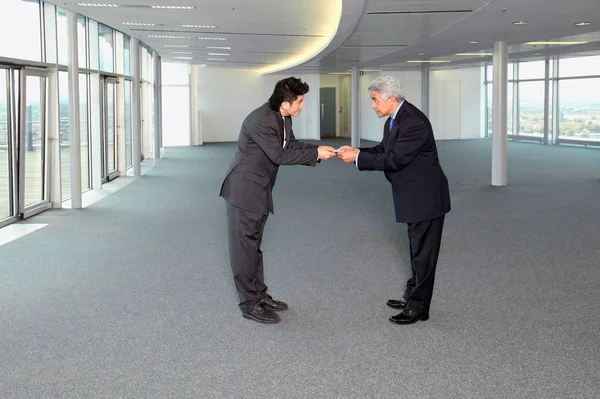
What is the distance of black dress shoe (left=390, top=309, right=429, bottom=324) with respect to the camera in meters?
5.50

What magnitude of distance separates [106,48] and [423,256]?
13.3 meters

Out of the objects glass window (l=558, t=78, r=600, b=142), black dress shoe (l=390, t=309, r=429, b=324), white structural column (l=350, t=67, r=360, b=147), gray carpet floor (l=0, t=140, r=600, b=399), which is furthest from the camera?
glass window (l=558, t=78, r=600, b=142)

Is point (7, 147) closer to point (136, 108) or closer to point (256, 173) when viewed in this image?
point (256, 173)

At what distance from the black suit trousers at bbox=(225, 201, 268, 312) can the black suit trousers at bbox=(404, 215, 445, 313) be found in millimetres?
1131

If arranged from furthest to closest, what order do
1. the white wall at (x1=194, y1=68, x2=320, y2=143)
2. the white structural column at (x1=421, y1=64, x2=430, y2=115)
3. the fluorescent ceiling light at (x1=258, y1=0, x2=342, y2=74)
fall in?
the white wall at (x1=194, y1=68, x2=320, y2=143) → the white structural column at (x1=421, y1=64, x2=430, y2=115) → the fluorescent ceiling light at (x1=258, y1=0, x2=342, y2=74)

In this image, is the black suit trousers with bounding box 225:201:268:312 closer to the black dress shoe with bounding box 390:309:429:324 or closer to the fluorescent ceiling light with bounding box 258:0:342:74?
the black dress shoe with bounding box 390:309:429:324

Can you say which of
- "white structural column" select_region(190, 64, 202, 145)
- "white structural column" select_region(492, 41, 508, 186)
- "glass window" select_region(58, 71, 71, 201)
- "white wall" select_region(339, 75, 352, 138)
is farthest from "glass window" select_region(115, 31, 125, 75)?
"white wall" select_region(339, 75, 352, 138)

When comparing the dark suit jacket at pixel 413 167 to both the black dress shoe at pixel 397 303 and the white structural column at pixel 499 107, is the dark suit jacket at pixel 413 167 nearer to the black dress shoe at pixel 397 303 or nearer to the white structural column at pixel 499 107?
the black dress shoe at pixel 397 303

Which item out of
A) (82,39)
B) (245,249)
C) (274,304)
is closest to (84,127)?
(82,39)

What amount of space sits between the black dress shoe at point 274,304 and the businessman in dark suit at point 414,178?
2.94ft

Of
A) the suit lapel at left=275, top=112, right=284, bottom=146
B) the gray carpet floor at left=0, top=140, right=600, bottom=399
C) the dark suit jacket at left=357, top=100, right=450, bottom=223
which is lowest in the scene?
the gray carpet floor at left=0, top=140, right=600, bottom=399

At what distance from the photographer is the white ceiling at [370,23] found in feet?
33.3

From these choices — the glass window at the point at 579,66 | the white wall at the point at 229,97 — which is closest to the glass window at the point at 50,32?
the glass window at the point at 579,66

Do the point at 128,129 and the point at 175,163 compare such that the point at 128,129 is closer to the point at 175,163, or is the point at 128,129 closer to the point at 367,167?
the point at 175,163
